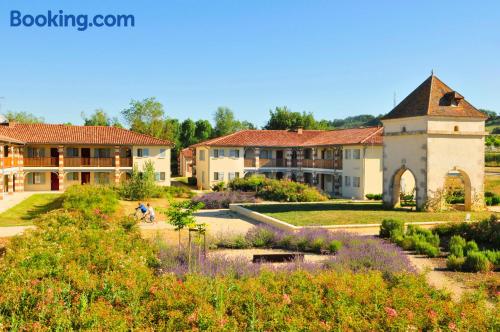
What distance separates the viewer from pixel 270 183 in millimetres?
38938

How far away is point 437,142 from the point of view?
26.0 metres

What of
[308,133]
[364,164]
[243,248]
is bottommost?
[243,248]

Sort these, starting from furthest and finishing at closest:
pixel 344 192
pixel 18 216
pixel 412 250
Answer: pixel 344 192 < pixel 18 216 < pixel 412 250

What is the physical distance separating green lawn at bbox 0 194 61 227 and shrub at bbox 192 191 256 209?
10.0 metres

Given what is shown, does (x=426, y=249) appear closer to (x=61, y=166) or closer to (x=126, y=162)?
(x=126, y=162)

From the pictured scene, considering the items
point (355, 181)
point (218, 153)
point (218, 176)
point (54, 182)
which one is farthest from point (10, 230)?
point (355, 181)

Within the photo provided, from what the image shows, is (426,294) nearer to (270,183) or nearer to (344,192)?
(270,183)

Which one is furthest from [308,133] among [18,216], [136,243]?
[136,243]

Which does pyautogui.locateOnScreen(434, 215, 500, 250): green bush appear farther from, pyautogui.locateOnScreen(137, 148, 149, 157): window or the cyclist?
pyautogui.locateOnScreen(137, 148, 149, 157): window

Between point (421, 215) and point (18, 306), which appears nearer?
point (18, 306)

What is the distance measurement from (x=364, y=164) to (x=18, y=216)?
27057 mm

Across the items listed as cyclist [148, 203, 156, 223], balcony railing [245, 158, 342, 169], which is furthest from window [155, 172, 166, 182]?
cyclist [148, 203, 156, 223]

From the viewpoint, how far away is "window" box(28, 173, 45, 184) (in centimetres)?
4500

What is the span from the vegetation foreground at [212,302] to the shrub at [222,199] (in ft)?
76.9
